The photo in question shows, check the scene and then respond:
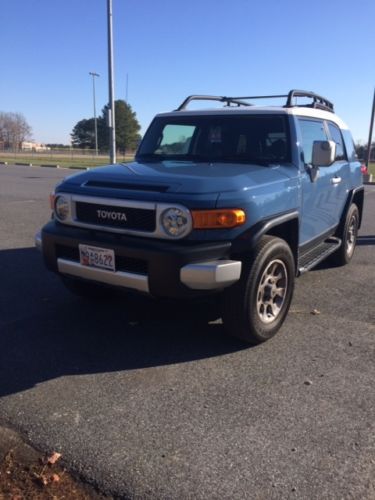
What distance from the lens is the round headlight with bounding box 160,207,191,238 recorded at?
342 cm

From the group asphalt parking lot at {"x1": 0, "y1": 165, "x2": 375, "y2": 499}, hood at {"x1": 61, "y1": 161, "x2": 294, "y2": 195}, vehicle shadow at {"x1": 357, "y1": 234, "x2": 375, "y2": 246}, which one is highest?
hood at {"x1": 61, "y1": 161, "x2": 294, "y2": 195}

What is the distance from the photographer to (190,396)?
3143 millimetres

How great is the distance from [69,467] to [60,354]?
53.8 inches

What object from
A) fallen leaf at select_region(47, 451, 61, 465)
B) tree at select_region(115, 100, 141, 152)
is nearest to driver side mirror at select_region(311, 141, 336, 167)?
fallen leaf at select_region(47, 451, 61, 465)

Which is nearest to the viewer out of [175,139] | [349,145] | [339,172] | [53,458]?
[53,458]

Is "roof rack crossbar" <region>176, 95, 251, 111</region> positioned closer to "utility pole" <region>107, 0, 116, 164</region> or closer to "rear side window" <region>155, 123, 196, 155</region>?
"rear side window" <region>155, 123, 196, 155</region>

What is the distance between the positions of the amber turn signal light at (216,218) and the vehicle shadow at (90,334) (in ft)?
3.03

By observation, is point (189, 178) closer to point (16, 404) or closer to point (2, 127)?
point (16, 404)

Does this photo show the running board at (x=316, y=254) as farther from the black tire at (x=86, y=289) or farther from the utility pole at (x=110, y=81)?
the utility pole at (x=110, y=81)

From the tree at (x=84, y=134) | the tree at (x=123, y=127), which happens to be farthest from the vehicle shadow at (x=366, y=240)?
the tree at (x=84, y=134)

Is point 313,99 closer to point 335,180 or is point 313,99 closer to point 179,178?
point 335,180

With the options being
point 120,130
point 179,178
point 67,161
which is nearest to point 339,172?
point 179,178

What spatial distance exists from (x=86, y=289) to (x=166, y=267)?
1.67 meters

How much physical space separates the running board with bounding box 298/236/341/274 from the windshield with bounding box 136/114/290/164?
3.44 feet
